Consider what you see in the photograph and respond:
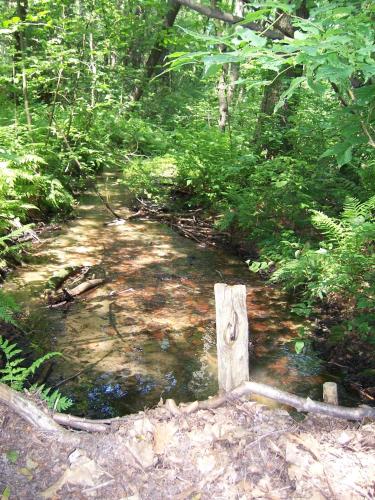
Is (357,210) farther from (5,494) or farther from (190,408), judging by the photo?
(5,494)

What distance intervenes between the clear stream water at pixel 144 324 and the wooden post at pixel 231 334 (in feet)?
4.18

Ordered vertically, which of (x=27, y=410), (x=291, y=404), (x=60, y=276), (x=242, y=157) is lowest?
(x=60, y=276)

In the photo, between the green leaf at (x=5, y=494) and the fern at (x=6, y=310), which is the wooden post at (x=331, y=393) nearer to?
the green leaf at (x=5, y=494)

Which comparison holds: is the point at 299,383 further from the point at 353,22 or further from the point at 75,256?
the point at 75,256

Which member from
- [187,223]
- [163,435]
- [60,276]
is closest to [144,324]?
[60,276]

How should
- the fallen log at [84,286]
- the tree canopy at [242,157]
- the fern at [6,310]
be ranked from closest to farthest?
the fern at [6,310], the tree canopy at [242,157], the fallen log at [84,286]

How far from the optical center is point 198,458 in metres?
2.76

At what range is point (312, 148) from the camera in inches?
305

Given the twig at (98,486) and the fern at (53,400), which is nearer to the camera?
the twig at (98,486)

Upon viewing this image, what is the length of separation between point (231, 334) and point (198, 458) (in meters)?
0.86

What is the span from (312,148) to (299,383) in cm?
472

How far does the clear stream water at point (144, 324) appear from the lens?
448 cm

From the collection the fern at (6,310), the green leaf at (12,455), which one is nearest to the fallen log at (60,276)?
the fern at (6,310)

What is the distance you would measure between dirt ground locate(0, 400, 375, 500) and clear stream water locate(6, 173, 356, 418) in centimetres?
117
